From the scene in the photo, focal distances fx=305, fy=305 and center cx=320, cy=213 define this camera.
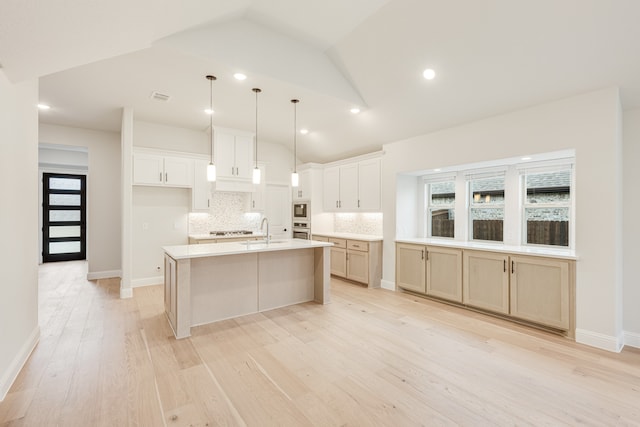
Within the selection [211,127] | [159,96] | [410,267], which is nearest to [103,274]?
[211,127]

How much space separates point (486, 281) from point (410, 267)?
1.21 m

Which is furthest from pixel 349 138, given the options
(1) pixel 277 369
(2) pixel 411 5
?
(1) pixel 277 369

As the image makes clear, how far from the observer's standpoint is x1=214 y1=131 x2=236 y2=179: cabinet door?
5.79m

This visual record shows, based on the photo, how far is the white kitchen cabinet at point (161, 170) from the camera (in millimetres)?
5293

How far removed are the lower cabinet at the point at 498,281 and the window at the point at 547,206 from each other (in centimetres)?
79

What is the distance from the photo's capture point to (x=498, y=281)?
12.6 feet

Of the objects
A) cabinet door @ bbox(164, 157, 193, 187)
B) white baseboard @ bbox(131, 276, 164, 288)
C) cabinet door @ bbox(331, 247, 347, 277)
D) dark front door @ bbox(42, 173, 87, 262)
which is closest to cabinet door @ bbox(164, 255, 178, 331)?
white baseboard @ bbox(131, 276, 164, 288)

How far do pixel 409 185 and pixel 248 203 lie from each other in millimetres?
3296

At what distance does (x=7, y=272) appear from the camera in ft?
7.80

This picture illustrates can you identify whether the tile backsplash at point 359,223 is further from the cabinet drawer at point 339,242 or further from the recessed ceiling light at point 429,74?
the recessed ceiling light at point 429,74

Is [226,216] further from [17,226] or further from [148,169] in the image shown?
[17,226]

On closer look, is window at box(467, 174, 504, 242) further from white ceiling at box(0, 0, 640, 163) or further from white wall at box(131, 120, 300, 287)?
white wall at box(131, 120, 300, 287)

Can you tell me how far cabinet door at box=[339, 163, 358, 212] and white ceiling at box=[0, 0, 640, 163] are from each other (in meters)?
1.16

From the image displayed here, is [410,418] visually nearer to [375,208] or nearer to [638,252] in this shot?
[638,252]
